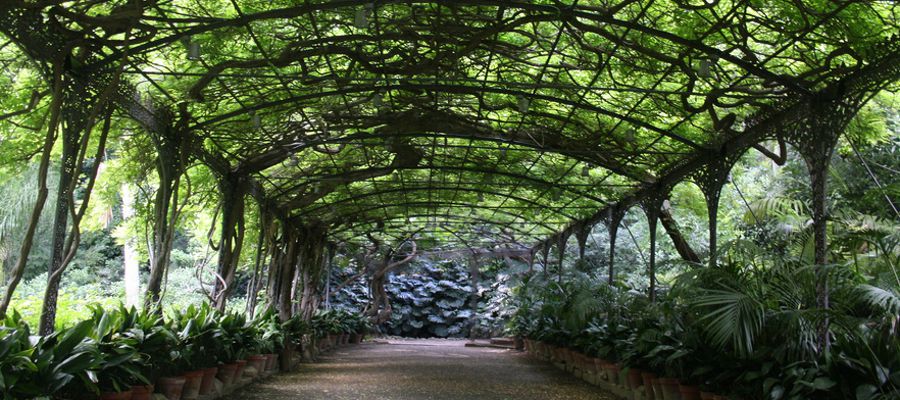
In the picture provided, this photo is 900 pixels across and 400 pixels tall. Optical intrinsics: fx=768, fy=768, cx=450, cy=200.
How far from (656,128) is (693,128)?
1.69ft

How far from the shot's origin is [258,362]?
997 cm

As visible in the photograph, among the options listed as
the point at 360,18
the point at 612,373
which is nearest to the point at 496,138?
the point at 612,373

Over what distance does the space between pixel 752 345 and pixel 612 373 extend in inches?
149

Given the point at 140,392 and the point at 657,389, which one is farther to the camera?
the point at 657,389

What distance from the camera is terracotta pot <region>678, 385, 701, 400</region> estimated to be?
6.54 metres

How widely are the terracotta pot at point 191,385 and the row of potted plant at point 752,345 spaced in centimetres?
416

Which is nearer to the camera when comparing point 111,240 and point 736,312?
point 736,312

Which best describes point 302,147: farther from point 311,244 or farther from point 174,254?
point 174,254

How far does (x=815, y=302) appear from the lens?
228 inches

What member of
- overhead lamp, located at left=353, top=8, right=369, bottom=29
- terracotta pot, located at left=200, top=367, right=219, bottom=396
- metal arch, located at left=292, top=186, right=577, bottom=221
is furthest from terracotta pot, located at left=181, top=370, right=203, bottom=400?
metal arch, located at left=292, top=186, right=577, bottom=221

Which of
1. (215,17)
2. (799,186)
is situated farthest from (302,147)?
(799,186)

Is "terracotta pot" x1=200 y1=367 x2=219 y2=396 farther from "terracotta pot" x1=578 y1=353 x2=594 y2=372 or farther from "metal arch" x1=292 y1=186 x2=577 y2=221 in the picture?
"metal arch" x1=292 y1=186 x2=577 y2=221

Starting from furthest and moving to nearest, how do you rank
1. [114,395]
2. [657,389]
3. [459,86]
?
[459,86], [657,389], [114,395]

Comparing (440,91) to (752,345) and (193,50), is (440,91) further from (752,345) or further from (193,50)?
(752,345)
